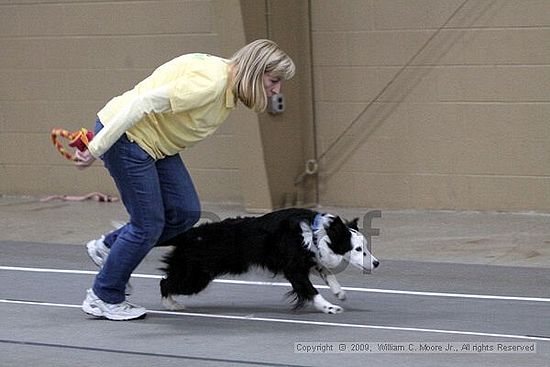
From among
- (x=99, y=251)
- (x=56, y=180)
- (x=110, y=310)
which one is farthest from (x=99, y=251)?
(x=56, y=180)

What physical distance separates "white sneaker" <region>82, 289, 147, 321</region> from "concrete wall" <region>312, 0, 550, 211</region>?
4969 millimetres

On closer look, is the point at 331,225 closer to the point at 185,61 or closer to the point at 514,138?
the point at 185,61

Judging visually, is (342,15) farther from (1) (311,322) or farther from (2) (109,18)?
(1) (311,322)

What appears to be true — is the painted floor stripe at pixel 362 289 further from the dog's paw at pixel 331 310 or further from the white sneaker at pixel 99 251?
the white sneaker at pixel 99 251

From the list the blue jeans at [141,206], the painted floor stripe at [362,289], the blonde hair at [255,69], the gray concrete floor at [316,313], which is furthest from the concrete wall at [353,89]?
the blonde hair at [255,69]

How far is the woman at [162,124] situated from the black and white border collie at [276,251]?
1.13ft

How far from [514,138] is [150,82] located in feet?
17.0

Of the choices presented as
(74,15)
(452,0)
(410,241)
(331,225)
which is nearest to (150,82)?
(331,225)

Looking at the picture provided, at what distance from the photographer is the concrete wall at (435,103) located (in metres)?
11.1

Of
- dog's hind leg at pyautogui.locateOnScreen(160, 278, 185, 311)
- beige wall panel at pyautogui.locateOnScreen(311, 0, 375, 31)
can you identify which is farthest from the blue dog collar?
beige wall panel at pyautogui.locateOnScreen(311, 0, 375, 31)

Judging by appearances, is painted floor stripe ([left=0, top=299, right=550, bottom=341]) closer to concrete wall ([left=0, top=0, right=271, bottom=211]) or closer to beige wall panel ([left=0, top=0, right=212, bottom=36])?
concrete wall ([left=0, top=0, right=271, bottom=211])

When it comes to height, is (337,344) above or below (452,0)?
below

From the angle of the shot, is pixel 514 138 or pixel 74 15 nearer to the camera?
pixel 514 138

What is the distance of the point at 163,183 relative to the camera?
23.5ft
